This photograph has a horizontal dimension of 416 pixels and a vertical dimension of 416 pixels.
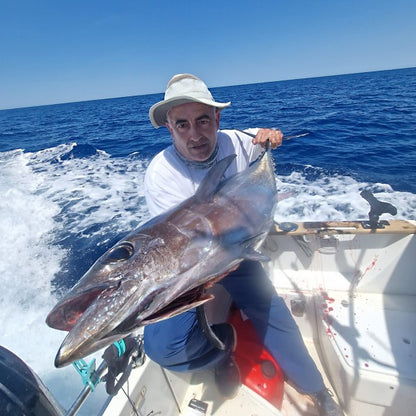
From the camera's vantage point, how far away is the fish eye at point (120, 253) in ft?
4.19

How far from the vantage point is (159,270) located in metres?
1.23

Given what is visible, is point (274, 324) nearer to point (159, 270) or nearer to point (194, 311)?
point (194, 311)

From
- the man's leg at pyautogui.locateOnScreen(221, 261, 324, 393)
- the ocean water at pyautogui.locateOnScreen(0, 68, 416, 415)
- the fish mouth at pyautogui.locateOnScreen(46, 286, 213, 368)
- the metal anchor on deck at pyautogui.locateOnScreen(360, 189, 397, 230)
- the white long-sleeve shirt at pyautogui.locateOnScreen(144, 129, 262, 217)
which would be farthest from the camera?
the ocean water at pyautogui.locateOnScreen(0, 68, 416, 415)

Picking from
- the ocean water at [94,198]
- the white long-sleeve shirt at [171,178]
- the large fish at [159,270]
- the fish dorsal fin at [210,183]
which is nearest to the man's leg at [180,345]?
the large fish at [159,270]

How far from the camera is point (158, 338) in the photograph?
1989 mm

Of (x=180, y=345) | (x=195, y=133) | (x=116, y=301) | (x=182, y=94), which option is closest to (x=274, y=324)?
(x=180, y=345)

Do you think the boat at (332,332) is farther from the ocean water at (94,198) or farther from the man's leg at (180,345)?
the ocean water at (94,198)

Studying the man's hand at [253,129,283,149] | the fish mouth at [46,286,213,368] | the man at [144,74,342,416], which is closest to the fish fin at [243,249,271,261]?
the fish mouth at [46,286,213,368]

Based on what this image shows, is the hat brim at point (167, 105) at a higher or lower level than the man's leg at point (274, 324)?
higher

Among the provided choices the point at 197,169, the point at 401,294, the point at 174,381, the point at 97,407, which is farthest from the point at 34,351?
the point at 401,294

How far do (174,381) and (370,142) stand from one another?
1173cm

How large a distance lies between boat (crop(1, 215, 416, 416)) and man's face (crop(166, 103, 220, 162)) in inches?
46.9

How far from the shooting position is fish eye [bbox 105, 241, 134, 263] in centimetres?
128

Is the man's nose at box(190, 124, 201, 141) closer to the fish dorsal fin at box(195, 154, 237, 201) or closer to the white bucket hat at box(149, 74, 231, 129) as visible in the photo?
the white bucket hat at box(149, 74, 231, 129)
